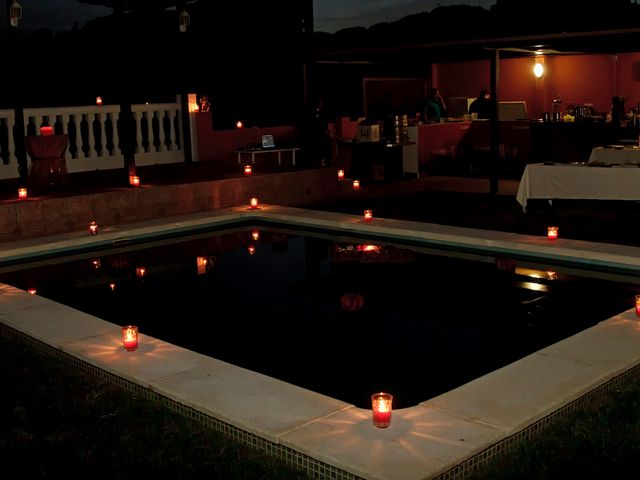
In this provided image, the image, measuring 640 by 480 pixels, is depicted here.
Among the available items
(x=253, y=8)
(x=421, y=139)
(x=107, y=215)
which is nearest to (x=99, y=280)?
(x=107, y=215)

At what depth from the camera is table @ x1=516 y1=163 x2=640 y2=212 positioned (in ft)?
33.0

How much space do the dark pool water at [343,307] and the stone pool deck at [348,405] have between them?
450 millimetres

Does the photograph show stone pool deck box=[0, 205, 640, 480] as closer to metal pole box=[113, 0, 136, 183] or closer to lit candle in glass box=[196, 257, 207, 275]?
lit candle in glass box=[196, 257, 207, 275]

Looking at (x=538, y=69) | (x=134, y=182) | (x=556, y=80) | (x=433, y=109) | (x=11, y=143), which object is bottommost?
(x=134, y=182)

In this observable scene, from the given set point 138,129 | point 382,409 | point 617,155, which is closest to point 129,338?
point 382,409

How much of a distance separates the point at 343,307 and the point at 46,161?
570 cm

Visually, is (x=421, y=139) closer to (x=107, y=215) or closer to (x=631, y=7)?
(x=631, y=7)

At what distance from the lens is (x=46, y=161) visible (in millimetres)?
10789

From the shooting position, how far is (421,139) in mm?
15570

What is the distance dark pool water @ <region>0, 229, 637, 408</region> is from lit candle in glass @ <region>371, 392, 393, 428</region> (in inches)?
30.6

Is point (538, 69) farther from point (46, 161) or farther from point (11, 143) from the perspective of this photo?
point (46, 161)

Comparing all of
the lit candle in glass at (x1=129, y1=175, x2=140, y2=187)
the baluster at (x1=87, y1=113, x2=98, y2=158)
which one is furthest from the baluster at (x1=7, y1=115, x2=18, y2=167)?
the lit candle in glass at (x1=129, y1=175, x2=140, y2=187)

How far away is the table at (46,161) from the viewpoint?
10.7 m

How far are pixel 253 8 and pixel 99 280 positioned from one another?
14.1 m
